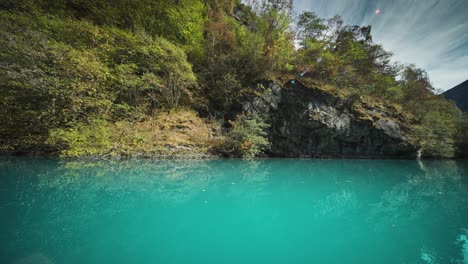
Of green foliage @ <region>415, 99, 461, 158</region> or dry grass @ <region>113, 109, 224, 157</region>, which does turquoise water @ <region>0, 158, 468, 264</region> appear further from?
green foliage @ <region>415, 99, 461, 158</region>

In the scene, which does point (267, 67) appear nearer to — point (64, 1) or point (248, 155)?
point (248, 155)

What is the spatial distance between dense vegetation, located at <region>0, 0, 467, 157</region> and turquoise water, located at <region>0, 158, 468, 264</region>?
345 cm

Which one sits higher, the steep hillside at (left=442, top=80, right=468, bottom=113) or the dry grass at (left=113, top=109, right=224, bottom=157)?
the steep hillside at (left=442, top=80, right=468, bottom=113)

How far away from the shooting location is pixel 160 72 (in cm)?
1099

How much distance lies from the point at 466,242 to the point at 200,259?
399 cm

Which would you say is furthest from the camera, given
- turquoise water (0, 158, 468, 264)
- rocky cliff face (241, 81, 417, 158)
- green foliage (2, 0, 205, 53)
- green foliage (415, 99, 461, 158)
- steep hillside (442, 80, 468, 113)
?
steep hillside (442, 80, 468, 113)

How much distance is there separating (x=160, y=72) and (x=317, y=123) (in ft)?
39.6

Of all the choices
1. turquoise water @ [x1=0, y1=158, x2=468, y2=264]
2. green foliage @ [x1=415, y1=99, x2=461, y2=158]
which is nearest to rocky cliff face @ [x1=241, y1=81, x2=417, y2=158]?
green foliage @ [x1=415, y1=99, x2=461, y2=158]

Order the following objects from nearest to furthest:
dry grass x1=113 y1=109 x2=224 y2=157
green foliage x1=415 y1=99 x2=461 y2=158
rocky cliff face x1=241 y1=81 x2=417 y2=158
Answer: dry grass x1=113 y1=109 x2=224 y2=157, rocky cliff face x1=241 y1=81 x2=417 y2=158, green foliage x1=415 y1=99 x2=461 y2=158

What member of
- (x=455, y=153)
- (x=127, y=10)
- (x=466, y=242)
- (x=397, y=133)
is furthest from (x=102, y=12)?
(x=455, y=153)

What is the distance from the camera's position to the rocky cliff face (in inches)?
478

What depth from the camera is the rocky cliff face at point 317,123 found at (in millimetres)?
12148

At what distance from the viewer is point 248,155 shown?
9.99 metres

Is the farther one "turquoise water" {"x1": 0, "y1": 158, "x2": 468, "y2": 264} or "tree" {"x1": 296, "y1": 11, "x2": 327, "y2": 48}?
"tree" {"x1": 296, "y1": 11, "x2": 327, "y2": 48}
